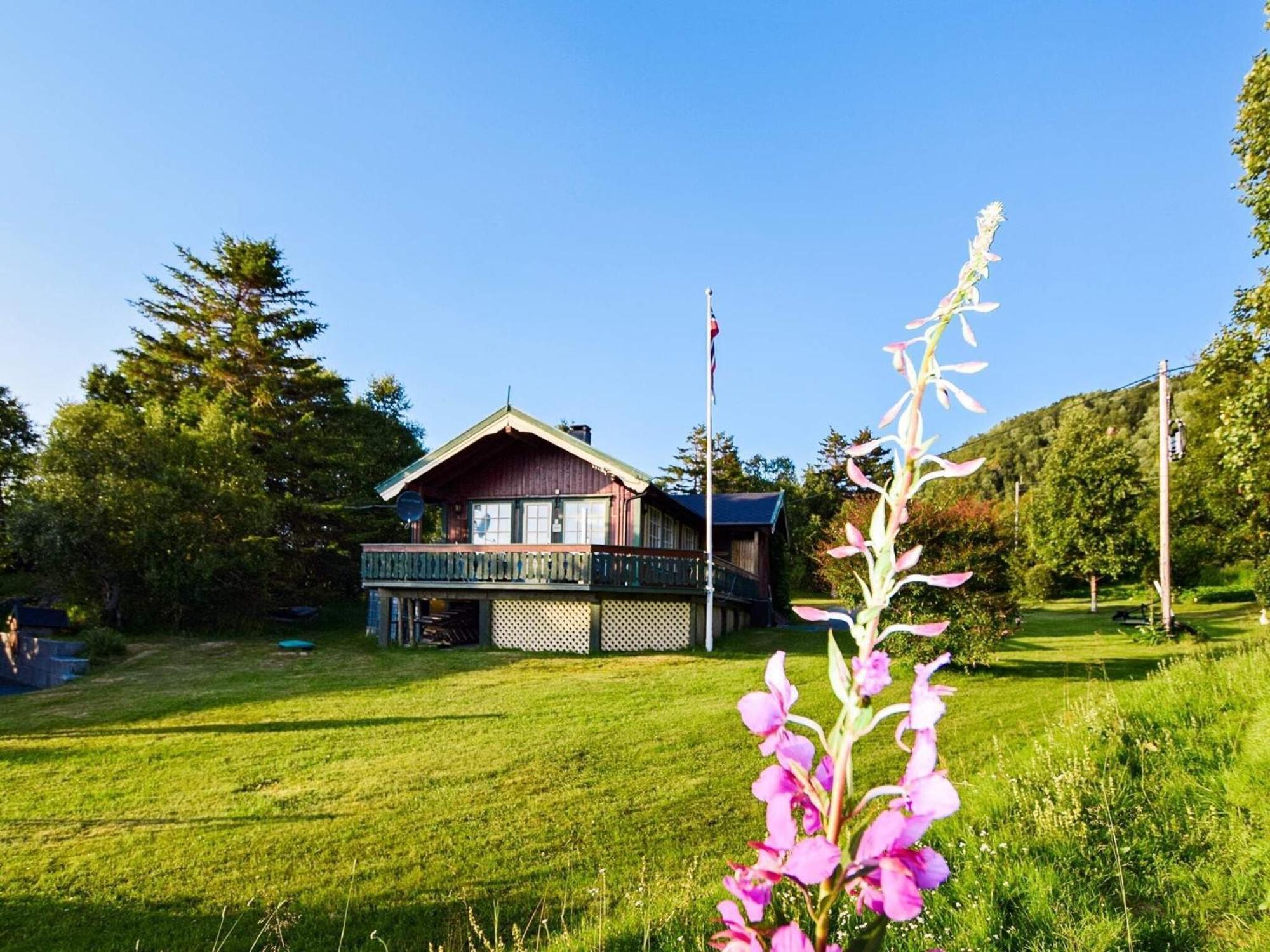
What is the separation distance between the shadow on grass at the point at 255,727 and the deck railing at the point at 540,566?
6421 millimetres

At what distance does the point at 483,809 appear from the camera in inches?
282

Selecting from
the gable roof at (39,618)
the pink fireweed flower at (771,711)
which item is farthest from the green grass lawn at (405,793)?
the gable roof at (39,618)

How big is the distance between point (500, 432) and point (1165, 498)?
1646 centimetres

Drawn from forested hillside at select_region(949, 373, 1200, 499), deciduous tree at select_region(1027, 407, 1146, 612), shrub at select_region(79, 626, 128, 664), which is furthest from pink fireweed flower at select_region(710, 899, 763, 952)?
forested hillside at select_region(949, 373, 1200, 499)

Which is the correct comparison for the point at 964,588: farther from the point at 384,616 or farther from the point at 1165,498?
the point at 384,616

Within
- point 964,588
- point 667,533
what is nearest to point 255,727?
point 964,588

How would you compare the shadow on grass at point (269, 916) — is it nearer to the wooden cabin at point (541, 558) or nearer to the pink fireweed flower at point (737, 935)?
the pink fireweed flower at point (737, 935)

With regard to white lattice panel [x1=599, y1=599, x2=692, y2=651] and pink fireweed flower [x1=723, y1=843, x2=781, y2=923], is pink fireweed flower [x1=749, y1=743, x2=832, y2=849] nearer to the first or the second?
pink fireweed flower [x1=723, y1=843, x2=781, y2=923]

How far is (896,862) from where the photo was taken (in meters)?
0.78

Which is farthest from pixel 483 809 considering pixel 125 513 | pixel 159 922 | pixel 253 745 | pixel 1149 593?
pixel 1149 593

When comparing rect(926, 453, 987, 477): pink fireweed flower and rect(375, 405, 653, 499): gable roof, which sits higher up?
rect(375, 405, 653, 499): gable roof

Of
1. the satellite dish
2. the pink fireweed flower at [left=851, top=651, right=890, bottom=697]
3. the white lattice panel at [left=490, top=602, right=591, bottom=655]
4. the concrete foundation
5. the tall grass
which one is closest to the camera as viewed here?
the pink fireweed flower at [left=851, top=651, right=890, bottom=697]

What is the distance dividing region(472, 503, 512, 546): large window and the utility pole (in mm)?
16466

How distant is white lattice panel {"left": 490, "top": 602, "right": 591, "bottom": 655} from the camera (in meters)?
18.2
